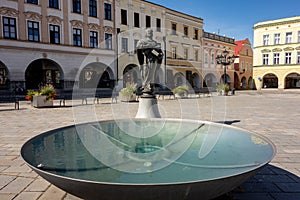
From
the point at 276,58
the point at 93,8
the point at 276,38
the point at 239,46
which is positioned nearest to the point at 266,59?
the point at 276,58

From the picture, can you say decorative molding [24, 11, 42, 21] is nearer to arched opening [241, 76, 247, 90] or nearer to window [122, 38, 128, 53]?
window [122, 38, 128, 53]

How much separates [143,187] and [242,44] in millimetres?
50335

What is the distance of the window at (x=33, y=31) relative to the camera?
68.0 feet

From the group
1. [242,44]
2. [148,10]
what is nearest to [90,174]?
[148,10]

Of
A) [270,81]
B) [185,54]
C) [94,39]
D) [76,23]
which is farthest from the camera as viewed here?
[270,81]

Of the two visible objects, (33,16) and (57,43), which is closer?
(33,16)

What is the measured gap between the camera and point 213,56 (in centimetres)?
3912

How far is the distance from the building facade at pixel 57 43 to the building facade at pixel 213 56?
53.7 feet

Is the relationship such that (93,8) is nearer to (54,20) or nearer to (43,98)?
(54,20)

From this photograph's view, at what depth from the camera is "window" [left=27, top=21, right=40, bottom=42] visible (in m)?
20.7

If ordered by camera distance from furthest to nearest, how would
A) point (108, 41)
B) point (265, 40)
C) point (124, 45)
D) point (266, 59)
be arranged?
1. point (266, 59)
2. point (265, 40)
3. point (124, 45)
4. point (108, 41)

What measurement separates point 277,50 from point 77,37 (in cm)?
3458

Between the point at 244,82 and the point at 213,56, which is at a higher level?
the point at 213,56

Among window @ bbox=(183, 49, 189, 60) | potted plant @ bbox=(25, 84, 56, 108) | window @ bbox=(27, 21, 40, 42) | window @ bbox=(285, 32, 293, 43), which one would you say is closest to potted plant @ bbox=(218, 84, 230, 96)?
window @ bbox=(183, 49, 189, 60)
